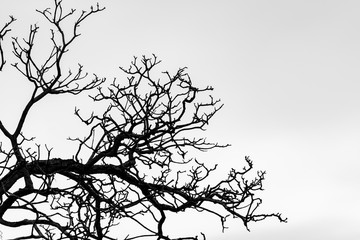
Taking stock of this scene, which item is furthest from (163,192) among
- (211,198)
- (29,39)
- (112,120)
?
(29,39)

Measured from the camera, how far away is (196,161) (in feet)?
32.6

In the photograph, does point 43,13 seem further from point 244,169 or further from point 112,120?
point 244,169

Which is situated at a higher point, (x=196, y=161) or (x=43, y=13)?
(x=43, y=13)

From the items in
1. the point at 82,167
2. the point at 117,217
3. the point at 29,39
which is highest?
the point at 29,39

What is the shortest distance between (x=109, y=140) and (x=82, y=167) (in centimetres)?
62

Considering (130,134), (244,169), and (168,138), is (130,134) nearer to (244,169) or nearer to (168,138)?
(168,138)

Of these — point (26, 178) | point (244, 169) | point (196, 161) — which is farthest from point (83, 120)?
point (244, 169)

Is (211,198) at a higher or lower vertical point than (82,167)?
lower

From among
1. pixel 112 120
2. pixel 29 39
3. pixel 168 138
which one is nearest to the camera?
pixel 112 120

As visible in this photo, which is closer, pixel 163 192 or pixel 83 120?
pixel 83 120

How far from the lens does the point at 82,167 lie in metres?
9.57

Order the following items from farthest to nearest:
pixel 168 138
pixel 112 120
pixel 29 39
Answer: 1. pixel 29 39
2. pixel 168 138
3. pixel 112 120

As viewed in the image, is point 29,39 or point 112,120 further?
point 29,39

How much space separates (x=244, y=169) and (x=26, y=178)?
3.16 meters
